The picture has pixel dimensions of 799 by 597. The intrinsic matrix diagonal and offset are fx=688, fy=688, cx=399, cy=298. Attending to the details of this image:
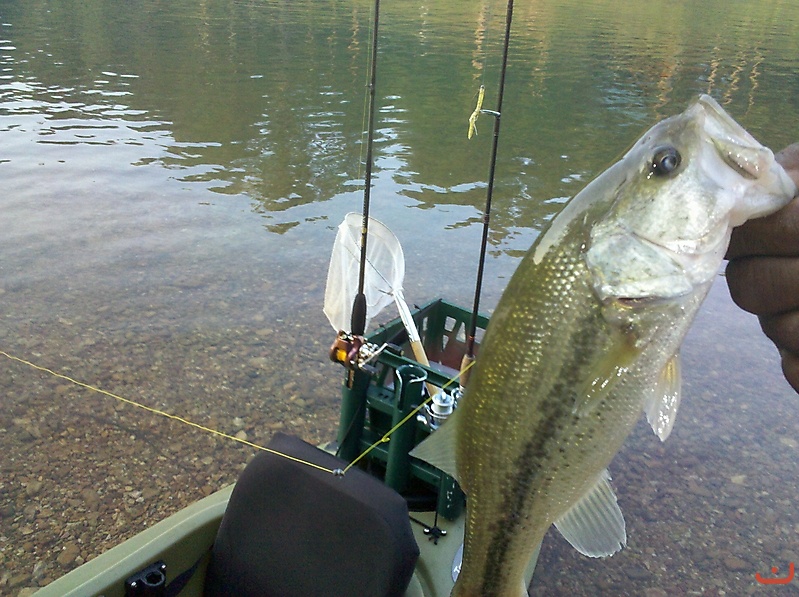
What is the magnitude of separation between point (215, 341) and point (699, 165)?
579cm

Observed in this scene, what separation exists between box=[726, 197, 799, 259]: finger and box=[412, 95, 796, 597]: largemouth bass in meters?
0.05

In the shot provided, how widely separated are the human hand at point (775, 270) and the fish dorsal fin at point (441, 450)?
864mm

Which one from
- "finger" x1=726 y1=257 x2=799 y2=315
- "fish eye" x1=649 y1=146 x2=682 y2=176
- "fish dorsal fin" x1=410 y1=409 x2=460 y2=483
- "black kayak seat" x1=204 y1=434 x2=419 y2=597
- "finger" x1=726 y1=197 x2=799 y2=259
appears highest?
"fish eye" x1=649 y1=146 x2=682 y2=176

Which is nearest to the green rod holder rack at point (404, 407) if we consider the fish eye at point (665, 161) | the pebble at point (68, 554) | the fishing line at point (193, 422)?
the fishing line at point (193, 422)

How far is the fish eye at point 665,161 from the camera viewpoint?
166 cm

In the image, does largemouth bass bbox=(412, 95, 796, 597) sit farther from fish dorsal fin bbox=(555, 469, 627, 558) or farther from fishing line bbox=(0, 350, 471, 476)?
fishing line bbox=(0, 350, 471, 476)

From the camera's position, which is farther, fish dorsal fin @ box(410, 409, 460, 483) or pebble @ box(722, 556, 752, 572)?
pebble @ box(722, 556, 752, 572)

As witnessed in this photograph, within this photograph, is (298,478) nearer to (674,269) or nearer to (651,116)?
(674,269)

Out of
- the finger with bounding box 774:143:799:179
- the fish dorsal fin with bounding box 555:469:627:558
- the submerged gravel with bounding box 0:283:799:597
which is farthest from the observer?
the submerged gravel with bounding box 0:283:799:597

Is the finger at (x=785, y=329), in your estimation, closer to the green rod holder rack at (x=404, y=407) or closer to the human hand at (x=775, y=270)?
the human hand at (x=775, y=270)

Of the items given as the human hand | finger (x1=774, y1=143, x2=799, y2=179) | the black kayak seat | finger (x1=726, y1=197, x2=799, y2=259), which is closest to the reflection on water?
the black kayak seat

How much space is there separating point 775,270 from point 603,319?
0.44m

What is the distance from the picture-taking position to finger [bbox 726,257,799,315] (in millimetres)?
1663

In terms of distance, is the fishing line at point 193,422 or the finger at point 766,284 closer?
the finger at point 766,284
